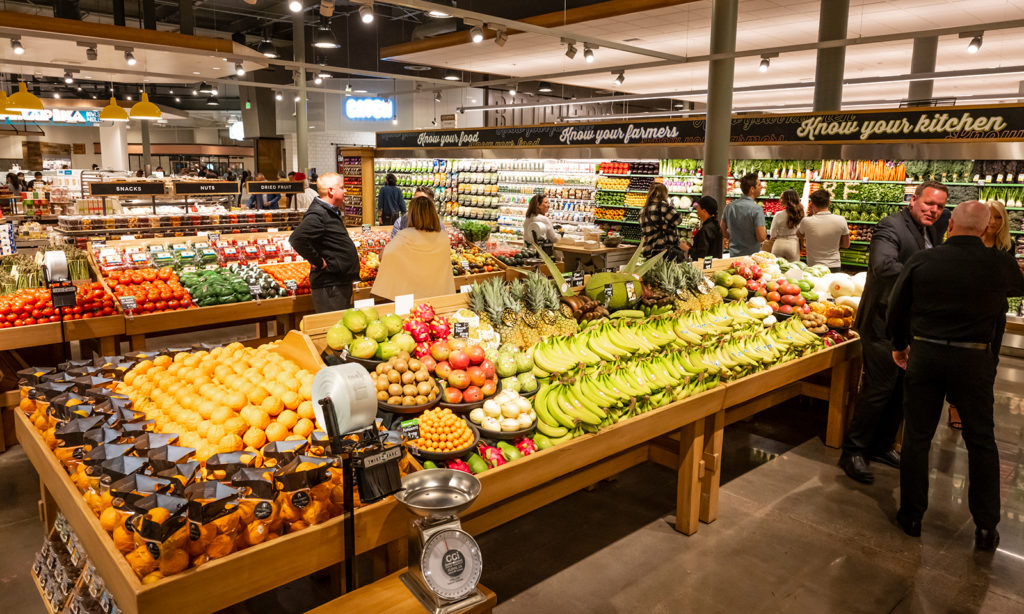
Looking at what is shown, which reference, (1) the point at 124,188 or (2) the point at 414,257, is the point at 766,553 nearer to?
(2) the point at 414,257

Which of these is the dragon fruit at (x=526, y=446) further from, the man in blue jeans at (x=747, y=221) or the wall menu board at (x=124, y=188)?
the wall menu board at (x=124, y=188)

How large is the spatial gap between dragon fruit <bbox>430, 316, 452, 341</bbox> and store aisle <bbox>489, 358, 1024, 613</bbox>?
1.14m

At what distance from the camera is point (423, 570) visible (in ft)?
6.89

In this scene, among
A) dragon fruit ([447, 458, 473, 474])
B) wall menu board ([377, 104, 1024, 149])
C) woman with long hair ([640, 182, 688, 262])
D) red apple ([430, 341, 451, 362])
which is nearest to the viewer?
dragon fruit ([447, 458, 473, 474])

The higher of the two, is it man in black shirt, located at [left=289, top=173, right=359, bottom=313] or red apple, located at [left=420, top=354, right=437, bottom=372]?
man in black shirt, located at [left=289, top=173, right=359, bottom=313]

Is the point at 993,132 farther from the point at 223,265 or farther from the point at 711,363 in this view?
the point at 223,265

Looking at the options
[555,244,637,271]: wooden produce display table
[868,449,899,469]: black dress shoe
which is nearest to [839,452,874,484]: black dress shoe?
[868,449,899,469]: black dress shoe

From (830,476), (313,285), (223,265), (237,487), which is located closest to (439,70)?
(223,265)

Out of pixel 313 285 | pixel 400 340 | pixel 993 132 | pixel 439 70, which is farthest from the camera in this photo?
pixel 439 70

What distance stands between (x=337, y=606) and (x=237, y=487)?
1.60 ft

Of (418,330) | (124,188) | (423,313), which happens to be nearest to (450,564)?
(418,330)

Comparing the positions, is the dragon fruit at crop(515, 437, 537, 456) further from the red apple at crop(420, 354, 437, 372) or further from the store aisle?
the store aisle

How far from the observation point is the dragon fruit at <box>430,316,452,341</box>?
3613 mm

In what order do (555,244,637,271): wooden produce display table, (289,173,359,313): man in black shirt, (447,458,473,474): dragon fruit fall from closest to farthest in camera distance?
1. (447,458,473,474): dragon fruit
2. (289,173,359,313): man in black shirt
3. (555,244,637,271): wooden produce display table
